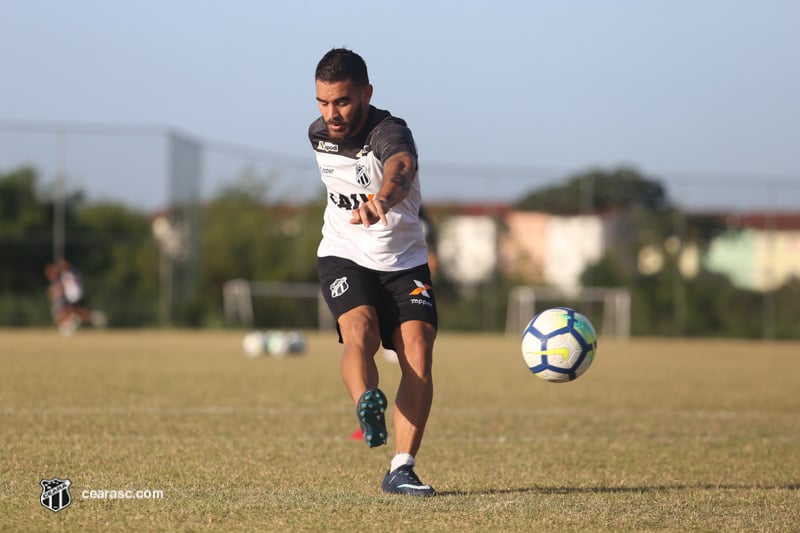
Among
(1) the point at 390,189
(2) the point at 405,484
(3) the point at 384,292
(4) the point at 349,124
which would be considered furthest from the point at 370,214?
(2) the point at 405,484

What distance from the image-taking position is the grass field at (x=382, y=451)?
4.73 m

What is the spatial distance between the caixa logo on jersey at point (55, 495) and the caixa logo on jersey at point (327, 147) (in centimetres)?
201

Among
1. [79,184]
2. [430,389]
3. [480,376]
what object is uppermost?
[79,184]

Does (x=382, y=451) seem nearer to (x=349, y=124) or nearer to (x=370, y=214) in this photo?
(x=349, y=124)

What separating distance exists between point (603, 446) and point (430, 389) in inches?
102

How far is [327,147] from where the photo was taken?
5570mm

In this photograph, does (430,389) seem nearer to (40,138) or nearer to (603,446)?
(603,446)

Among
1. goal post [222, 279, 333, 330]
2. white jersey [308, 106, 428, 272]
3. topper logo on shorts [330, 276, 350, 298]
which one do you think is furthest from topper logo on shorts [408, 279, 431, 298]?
goal post [222, 279, 333, 330]

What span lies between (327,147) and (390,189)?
30.9 inches

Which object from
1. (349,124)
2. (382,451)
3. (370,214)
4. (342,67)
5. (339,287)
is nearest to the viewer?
(370,214)

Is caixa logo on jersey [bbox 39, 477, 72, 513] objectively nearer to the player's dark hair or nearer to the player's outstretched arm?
the player's outstretched arm

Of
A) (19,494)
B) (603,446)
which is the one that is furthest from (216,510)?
(603,446)

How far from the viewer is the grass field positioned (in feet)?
15.5

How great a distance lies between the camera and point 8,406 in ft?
28.7
